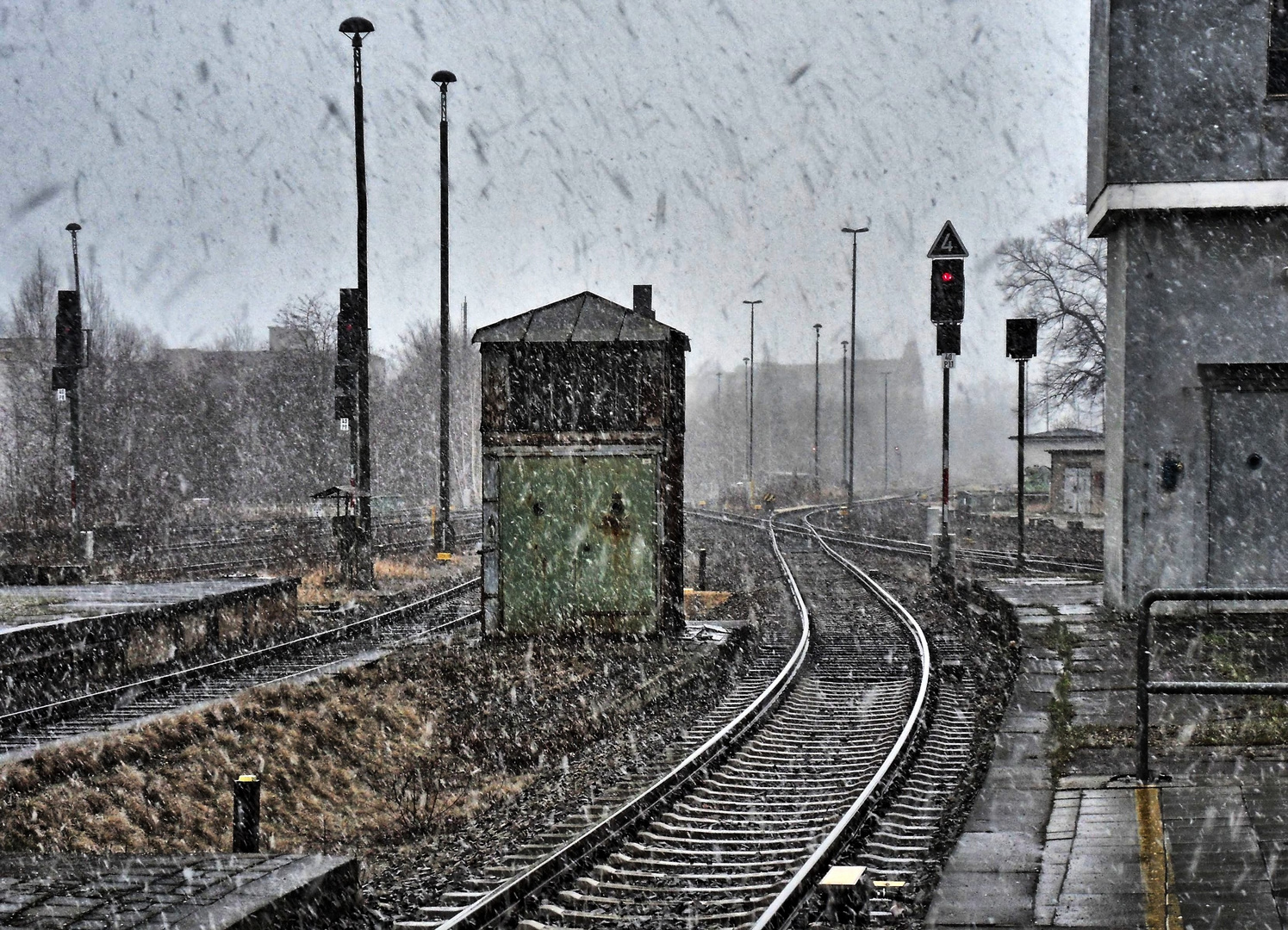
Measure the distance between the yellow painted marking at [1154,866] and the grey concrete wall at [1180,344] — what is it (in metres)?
9.25

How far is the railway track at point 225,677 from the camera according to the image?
35.5 ft

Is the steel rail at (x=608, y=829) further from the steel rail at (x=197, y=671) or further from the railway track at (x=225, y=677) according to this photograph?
the steel rail at (x=197, y=671)

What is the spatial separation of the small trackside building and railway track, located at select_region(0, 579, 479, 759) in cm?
196

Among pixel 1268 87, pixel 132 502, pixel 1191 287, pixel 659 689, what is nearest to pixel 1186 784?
pixel 659 689

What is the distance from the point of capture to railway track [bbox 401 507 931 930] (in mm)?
6465

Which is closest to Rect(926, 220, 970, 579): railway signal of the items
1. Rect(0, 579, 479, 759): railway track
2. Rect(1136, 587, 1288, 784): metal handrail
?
Rect(0, 579, 479, 759): railway track

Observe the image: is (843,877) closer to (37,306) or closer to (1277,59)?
(1277,59)

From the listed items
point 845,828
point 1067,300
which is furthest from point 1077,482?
point 845,828

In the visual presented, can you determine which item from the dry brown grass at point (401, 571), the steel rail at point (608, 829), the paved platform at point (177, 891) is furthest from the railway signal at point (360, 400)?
the paved platform at point (177, 891)

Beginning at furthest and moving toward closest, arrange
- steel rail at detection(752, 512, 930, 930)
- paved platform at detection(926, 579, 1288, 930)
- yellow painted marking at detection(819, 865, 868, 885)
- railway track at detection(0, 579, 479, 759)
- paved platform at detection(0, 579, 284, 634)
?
paved platform at detection(0, 579, 284, 634), railway track at detection(0, 579, 479, 759), steel rail at detection(752, 512, 930, 930), yellow painted marking at detection(819, 865, 868, 885), paved platform at detection(926, 579, 1288, 930)

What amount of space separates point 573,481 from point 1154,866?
9.98m

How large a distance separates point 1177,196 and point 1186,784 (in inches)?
402

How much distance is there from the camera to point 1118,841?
661 centimetres

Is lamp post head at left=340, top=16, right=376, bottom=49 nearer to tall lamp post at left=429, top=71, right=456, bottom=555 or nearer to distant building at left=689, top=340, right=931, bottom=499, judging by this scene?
tall lamp post at left=429, top=71, right=456, bottom=555
